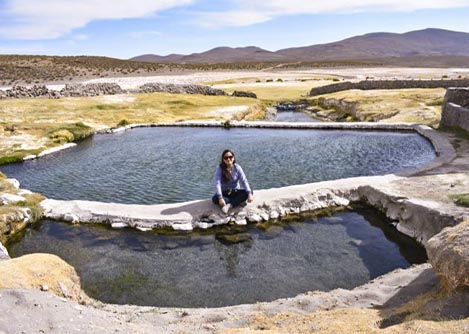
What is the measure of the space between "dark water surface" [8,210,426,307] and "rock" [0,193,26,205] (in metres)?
2.45

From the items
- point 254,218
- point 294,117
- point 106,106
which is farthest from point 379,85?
point 254,218

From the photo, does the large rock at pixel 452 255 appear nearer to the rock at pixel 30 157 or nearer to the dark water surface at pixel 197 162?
the dark water surface at pixel 197 162

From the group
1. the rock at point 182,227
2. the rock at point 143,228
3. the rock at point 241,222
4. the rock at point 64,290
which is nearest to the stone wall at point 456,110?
the rock at point 241,222

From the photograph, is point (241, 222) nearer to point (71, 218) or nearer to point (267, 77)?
point (71, 218)

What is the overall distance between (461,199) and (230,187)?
934 cm

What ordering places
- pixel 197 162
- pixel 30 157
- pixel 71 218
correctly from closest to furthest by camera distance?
pixel 71 218
pixel 197 162
pixel 30 157

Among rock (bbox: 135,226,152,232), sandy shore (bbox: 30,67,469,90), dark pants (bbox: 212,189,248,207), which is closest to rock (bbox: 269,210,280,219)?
dark pants (bbox: 212,189,248,207)

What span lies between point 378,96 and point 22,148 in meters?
43.2

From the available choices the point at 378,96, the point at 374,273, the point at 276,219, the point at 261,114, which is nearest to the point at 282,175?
the point at 276,219

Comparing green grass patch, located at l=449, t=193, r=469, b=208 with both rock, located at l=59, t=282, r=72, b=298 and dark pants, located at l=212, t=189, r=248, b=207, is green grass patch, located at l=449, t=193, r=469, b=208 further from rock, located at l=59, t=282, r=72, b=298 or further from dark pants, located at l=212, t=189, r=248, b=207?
rock, located at l=59, t=282, r=72, b=298

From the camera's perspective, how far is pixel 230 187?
19.8m

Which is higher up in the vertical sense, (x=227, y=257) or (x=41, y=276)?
(x=41, y=276)

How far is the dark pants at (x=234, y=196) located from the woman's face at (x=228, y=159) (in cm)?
146

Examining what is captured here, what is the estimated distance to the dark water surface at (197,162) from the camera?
2572 centimetres
